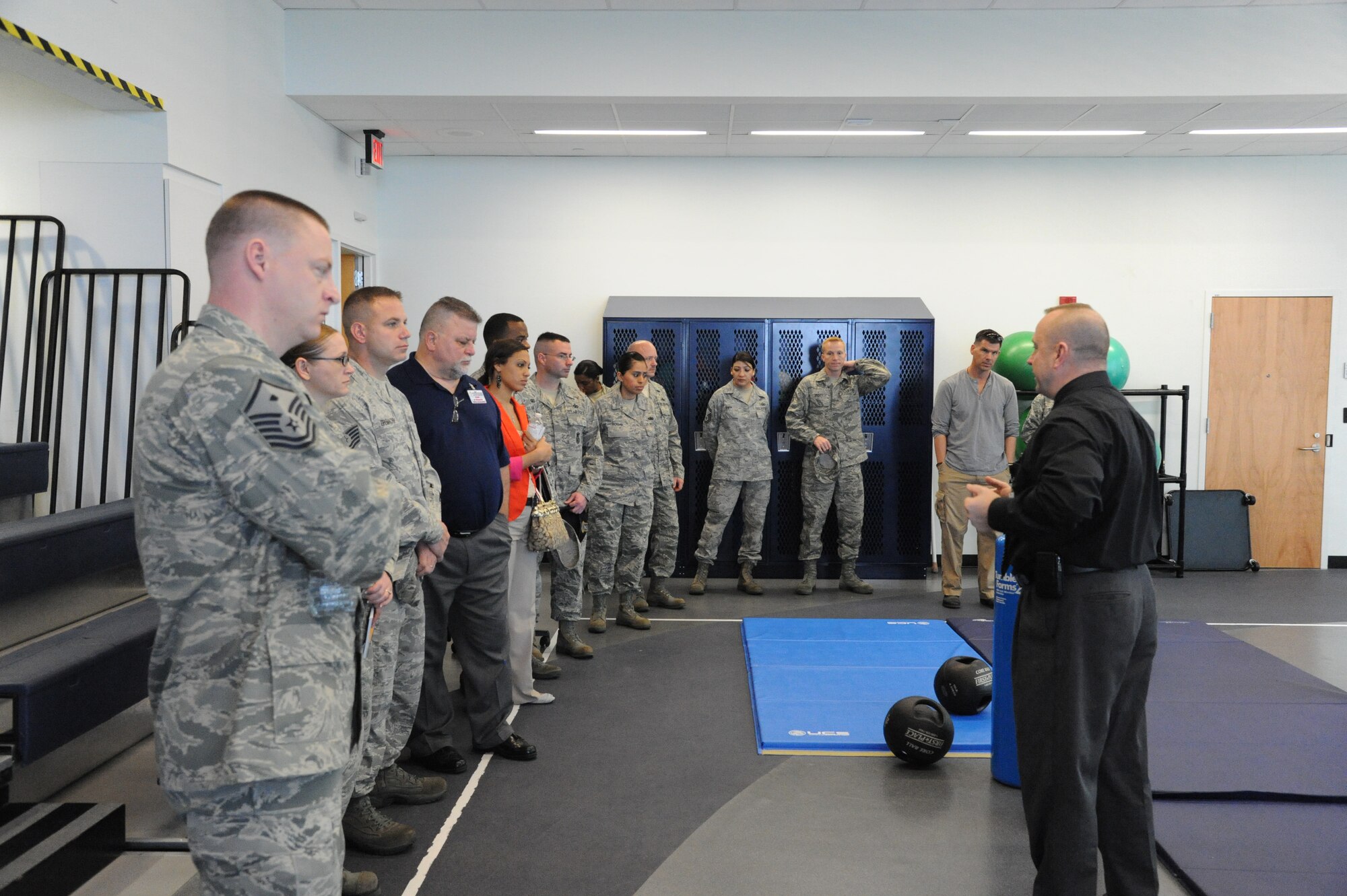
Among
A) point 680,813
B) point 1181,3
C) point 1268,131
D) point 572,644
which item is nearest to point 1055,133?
point 1181,3

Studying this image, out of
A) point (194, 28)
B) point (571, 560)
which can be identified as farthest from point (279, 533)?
point (194, 28)

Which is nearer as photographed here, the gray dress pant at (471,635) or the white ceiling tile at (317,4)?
the gray dress pant at (471,635)

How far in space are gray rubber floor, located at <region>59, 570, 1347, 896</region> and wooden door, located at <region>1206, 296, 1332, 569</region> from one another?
3.09m

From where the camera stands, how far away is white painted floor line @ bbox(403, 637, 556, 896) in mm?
2682

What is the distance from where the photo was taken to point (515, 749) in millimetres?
3607

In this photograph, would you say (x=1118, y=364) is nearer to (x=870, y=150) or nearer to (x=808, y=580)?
(x=870, y=150)

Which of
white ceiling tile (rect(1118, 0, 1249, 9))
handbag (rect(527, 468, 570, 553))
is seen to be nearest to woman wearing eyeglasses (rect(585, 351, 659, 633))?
handbag (rect(527, 468, 570, 553))

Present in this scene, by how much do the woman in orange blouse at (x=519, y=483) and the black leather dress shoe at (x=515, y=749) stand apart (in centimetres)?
46

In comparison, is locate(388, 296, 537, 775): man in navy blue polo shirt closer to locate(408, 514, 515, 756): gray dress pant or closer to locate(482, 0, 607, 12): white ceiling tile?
→ locate(408, 514, 515, 756): gray dress pant

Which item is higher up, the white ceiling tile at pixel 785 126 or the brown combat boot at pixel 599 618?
the white ceiling tile at pixel 785 126

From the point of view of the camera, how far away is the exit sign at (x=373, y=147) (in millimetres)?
6547

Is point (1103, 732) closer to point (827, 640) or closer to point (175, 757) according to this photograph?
point (175, 757)

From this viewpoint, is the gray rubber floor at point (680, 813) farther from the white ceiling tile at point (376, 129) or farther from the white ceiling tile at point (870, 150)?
the white ceiling tile at point (870, 150)

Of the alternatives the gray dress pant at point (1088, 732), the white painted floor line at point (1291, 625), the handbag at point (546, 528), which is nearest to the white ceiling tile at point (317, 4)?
the handbag at point (546, 528)
